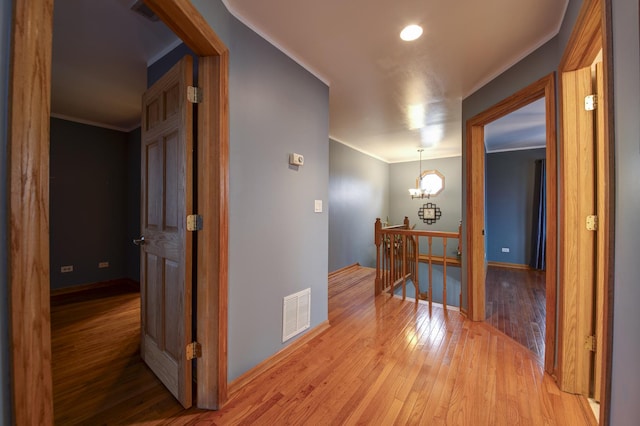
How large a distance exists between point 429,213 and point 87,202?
24.2 feet

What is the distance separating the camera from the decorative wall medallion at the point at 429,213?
6.84 m

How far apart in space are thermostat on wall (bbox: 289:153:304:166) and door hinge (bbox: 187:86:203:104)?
0.78 meters

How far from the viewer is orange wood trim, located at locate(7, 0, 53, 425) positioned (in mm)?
534

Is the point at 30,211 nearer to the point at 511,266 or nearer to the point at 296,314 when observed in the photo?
the point at 296,314

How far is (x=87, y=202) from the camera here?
3824 mm

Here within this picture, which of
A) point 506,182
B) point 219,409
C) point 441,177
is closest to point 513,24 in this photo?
point 219,409

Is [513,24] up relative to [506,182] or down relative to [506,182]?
up

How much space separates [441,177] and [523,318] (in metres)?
4.58

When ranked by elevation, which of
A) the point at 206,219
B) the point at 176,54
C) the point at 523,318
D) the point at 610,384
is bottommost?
the point at 523,318

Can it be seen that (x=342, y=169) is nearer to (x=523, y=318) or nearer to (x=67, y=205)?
(x=523, y=318)

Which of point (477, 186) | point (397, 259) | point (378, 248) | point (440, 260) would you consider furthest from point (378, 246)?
point (440, 260)

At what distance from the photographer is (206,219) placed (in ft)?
4.81

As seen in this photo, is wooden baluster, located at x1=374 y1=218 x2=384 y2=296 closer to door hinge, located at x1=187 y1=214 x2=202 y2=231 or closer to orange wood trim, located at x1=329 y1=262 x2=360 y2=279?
orange wood trim, located at x1=329 y1=262 x2=360 y2=279

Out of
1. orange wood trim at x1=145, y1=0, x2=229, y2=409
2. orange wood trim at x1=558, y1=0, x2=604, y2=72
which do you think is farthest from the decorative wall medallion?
orange wood trim at x1=145, y1=0, x2=229, y2=409
